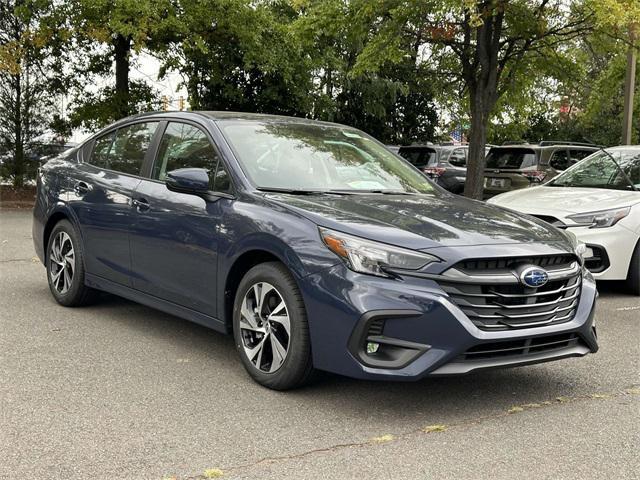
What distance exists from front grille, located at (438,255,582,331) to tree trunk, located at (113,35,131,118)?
1566cm

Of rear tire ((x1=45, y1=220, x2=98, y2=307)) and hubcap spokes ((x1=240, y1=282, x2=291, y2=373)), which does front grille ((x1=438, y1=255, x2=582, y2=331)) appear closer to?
hubcap spokes ((x1=240, y1=282, x2=291, y2=373))

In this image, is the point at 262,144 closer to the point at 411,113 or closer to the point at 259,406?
the point at 259,406

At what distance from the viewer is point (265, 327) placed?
4559 mm

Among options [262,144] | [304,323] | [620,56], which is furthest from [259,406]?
[620,56]

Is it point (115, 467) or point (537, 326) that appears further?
point (537, 326)

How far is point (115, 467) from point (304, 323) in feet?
4.24

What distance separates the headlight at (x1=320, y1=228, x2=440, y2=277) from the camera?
4070 millimetres

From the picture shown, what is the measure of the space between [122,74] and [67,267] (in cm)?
1340

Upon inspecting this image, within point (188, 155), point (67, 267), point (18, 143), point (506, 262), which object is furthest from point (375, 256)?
point (18, 143)

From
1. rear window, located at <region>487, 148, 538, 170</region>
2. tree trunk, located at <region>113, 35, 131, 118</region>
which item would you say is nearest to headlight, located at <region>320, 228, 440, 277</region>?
rear window, located at <region>487, 148, 538, 170</region>

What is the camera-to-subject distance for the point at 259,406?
4316mm

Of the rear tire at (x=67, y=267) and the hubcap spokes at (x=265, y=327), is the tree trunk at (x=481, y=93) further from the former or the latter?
the hubcap spokes at (x=265, y=327)

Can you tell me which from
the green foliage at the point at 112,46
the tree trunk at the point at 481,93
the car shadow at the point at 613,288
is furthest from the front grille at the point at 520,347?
the green foliage at the point at 112,46

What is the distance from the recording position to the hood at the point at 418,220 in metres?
4.21
